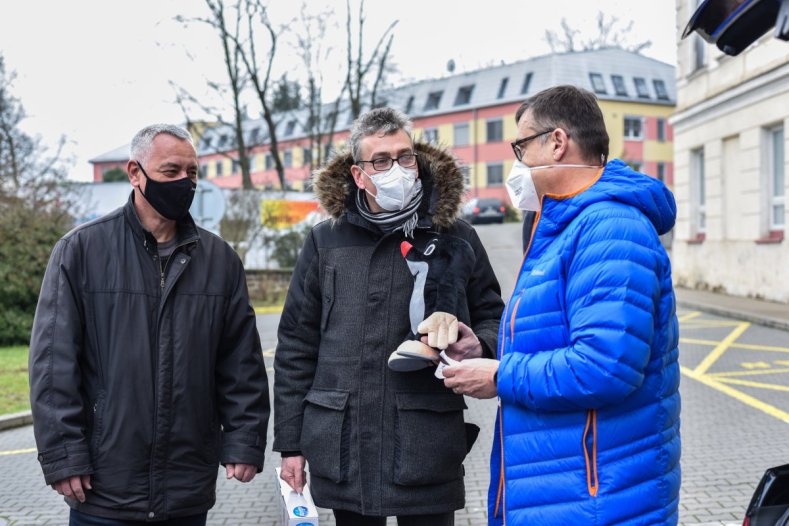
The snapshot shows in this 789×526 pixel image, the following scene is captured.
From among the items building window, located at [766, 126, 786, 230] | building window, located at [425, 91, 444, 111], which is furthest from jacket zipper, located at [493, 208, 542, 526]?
building window, located at [425, 91, 444, 111]

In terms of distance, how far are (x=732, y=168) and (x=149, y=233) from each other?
1953cm

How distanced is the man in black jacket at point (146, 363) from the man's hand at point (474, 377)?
38.2 inches

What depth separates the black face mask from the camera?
3.13m

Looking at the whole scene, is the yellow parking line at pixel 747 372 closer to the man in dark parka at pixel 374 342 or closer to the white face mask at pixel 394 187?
the man in dark parka at pixel 374 342

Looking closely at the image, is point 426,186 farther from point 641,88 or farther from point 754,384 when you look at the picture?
point 641,88

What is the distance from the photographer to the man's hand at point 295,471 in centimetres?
318

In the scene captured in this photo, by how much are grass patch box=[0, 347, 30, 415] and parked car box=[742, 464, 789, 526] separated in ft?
27.0

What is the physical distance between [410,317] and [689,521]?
10.2ft

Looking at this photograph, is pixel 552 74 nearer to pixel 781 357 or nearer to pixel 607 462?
pixel 781 357

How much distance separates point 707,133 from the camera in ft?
69.8

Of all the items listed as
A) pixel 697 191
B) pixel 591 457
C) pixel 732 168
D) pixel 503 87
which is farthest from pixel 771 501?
pixel 503 87

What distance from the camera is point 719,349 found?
481 inches

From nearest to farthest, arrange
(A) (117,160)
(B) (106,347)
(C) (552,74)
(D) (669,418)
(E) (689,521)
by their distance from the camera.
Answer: (D) (669,418), (B) (106,347), (E) (689,521), (C) (552,74), (A) (117,160)

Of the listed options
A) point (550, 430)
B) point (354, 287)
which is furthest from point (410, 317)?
point (550, 430)
